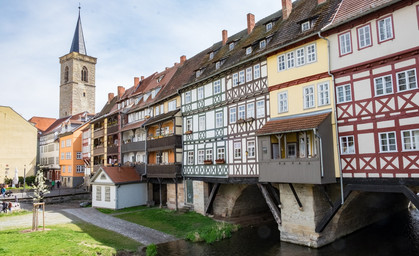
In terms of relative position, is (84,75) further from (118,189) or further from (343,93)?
(343,93)

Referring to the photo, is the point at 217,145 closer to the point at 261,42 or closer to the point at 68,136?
the point at 261,42

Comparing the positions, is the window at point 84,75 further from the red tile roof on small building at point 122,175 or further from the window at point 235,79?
the window at point 235,79

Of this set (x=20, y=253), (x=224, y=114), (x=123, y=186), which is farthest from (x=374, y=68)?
(x=123, y=186)

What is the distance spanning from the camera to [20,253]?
45.6 feet

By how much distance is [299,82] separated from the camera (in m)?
18.0

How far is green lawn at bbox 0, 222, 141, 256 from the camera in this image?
48.2 ft

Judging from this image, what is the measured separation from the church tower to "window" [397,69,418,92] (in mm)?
67856

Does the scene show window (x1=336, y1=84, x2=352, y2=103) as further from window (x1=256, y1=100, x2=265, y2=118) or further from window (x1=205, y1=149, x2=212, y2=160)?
window (x1=205, y1=149, x2=212, y2=160)

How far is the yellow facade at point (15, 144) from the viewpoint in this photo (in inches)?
2180

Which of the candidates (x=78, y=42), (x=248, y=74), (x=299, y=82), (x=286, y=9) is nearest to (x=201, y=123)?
(x=248, y=74)

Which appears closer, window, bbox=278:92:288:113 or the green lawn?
the green lawn

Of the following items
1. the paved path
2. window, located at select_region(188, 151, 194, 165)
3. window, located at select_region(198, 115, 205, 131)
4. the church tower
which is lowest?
the paved path

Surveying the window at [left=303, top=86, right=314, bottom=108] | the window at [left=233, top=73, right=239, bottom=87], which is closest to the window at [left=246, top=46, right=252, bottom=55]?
the window at [left=233, top=73, right=239, bottom=87]

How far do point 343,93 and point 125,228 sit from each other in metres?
16.9
